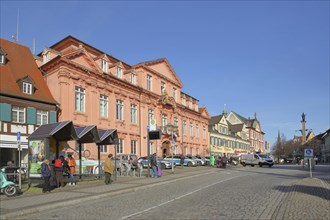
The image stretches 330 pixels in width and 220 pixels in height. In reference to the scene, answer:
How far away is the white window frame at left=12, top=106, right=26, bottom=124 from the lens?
2922 centimetres

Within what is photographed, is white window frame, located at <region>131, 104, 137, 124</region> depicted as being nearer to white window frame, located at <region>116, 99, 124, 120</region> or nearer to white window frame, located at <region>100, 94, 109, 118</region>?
white window frame, located at <region>116, 99, 124, 120</region>

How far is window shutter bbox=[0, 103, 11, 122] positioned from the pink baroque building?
5.99 meters

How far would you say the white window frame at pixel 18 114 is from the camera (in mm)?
29219

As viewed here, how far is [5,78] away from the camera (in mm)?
30062

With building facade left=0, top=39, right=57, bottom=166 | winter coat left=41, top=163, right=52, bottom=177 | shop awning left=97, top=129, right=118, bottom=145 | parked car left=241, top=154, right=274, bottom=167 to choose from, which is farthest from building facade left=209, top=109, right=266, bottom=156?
winter coat left=41, top=163, right=52, bottom=177

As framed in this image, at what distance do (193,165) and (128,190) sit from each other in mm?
29517

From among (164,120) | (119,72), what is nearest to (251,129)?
(164,120)

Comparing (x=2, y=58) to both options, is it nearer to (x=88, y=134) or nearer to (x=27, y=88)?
(x=27, y=88)

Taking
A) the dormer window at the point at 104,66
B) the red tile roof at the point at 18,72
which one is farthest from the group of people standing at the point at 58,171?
the dormer window at the point at 104,66

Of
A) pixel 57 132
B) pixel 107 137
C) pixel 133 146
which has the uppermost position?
pixel 57 132

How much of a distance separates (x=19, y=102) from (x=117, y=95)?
1436 cm

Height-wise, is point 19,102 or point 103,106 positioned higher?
point 103,106

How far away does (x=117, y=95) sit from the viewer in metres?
42.5

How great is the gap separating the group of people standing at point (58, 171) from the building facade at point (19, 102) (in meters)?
8.43
